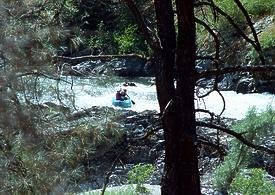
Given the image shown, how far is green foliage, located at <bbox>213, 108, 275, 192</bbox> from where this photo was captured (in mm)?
5664

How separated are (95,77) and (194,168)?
2404mm

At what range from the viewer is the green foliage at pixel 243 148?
5664 mm

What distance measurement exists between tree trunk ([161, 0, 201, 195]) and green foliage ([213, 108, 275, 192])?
2800 mm

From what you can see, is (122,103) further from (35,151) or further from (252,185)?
(35,151)

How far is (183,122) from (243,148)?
2.97 meters

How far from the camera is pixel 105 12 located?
15141 mm

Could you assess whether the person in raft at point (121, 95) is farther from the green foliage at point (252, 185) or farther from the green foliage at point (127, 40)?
the green foliage at point (252, 185)

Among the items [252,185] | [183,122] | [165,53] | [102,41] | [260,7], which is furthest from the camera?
[102,41]

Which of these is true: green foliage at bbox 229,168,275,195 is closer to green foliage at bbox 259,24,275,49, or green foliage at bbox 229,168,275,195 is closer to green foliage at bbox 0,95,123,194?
green foliage at bbox 0,95,123,194

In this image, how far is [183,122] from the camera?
2.83 meters

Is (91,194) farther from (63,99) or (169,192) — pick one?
(169,192)

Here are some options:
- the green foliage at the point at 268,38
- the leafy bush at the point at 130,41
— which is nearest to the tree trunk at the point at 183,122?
the green foliage at the point at 268,38

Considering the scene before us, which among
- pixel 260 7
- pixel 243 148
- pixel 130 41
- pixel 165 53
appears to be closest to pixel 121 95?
pixel 130 41

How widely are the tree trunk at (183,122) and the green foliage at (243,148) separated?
9.19 feet
